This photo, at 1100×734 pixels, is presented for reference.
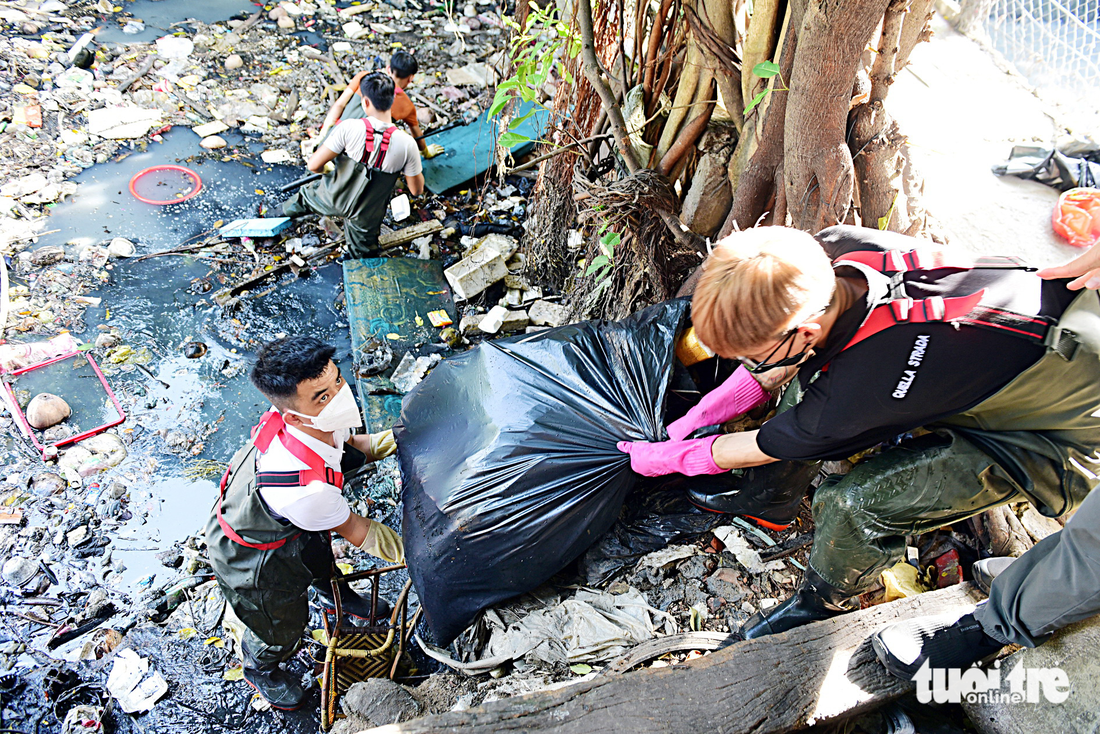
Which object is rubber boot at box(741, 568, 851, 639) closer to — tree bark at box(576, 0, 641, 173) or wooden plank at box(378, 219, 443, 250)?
tree bark at box(576, 0, 641, 173)

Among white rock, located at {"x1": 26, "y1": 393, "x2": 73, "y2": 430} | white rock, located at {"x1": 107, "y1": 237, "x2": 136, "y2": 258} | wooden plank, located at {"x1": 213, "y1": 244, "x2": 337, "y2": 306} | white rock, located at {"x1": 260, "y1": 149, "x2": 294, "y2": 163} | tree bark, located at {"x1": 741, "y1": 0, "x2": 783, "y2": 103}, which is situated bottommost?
white rock, located at {"x1": 26, "y1": 393, "x2": 73, "y2": 430}

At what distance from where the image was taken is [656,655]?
5.56 feet

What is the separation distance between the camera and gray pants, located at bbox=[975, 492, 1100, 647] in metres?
1.32

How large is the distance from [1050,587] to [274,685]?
2186mm

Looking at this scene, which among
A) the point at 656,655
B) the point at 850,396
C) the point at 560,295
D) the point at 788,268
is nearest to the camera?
the point at 788,268

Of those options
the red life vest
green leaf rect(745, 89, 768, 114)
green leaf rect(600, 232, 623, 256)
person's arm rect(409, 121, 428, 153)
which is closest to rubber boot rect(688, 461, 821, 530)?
the red life vest

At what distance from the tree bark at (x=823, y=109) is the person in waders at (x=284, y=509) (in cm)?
150

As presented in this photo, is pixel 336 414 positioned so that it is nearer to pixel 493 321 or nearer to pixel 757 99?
pixel 493 321

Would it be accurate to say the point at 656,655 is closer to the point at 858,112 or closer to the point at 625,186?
the point at 625,186

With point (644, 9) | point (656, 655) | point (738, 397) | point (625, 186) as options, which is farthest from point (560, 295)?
point (656, 655)

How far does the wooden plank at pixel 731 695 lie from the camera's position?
4.67 ft

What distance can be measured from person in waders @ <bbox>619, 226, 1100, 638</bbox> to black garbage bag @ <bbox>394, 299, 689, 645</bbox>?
35 cm

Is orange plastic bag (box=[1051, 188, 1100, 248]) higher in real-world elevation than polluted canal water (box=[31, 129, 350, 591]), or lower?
higher

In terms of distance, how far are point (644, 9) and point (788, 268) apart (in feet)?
5.01
